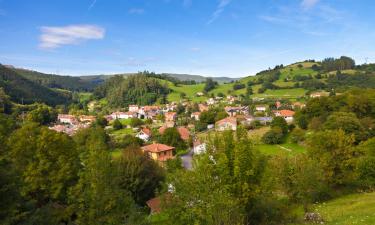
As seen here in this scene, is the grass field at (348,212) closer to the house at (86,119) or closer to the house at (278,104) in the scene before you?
the house at (278,104)

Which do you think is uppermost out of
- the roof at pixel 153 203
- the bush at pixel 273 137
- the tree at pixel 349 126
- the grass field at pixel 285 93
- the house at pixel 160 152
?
the grass field at pixel 285 93

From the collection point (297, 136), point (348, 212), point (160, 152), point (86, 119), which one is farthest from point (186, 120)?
point (348, 212)

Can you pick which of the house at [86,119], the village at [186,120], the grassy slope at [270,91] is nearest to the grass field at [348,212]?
the village at [186,120]

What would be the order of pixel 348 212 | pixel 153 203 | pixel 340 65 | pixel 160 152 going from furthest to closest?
1. pixel 340 65
2. pixel 160 152
3. pixel 153 203
4. pixel 348 212

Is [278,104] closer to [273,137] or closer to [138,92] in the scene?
[273,137]

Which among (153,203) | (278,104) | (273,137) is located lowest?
(153,203)
